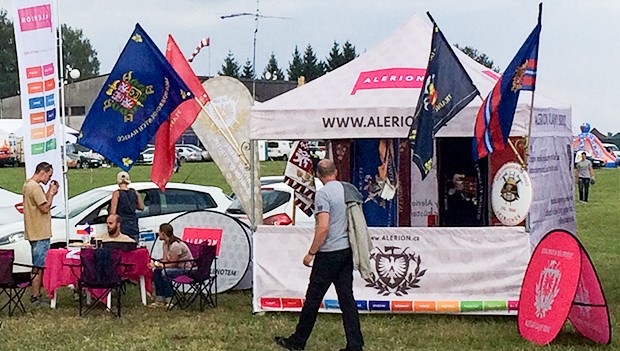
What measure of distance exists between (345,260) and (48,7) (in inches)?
278

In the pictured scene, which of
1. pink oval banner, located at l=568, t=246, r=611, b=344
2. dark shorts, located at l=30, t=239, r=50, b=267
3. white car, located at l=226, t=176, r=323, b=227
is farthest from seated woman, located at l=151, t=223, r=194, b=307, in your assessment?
pink oval banner, located at l=568, t=246, r=611, b=344

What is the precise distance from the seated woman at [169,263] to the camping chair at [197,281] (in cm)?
6

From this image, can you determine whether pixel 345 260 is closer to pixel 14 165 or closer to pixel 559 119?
pixel 559 119

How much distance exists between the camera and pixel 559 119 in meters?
10.7

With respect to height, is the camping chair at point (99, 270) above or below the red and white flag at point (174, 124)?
below

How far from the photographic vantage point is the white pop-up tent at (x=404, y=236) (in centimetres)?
936

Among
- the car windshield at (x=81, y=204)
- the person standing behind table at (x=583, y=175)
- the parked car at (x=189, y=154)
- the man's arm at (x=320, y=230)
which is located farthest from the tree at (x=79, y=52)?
the man's arm at (x=320, y=230)

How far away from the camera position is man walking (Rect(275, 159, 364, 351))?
7.64 metres

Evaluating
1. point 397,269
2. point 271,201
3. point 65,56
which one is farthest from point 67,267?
point 65,56

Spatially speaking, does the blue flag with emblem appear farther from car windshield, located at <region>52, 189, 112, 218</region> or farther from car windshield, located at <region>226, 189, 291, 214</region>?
car windshield, located at <region>226, 189, 291, 214</region>

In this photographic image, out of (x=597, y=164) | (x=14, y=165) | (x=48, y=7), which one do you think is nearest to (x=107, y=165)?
(x=14, y=165)

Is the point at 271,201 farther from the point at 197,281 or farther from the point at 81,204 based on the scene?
the point at 197,281

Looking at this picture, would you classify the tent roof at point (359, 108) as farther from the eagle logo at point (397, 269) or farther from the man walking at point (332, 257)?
the man walking at point (332, 257)

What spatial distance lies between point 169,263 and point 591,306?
454cm
